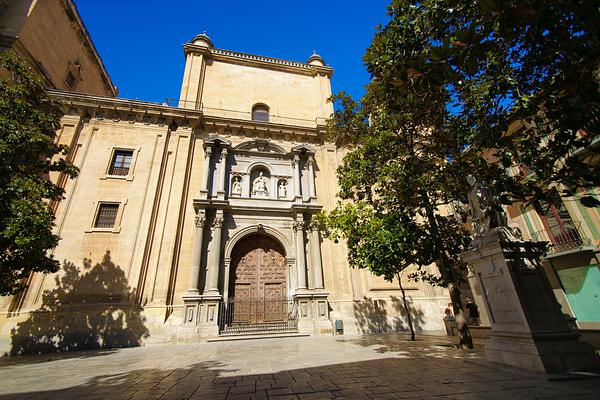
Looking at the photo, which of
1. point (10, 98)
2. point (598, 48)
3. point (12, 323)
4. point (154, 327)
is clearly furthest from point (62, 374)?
point (598, 48)

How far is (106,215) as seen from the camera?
1191cm

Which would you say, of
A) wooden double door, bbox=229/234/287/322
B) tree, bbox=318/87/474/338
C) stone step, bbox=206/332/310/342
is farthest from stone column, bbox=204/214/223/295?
tree, bbox=318/87/474/338

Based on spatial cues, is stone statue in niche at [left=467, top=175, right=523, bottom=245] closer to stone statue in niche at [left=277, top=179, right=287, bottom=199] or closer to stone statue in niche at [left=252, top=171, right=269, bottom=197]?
stone statue in niche at [left=277, top=179, right=287, bottom=199]

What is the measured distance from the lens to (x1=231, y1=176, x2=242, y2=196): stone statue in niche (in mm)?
13967

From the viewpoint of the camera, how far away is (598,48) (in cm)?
278

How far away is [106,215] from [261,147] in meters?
8.17

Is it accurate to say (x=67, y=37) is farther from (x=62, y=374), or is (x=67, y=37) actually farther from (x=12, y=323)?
(x=62, y=374)

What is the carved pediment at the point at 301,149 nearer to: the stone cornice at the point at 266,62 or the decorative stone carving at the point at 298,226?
the decorative stone carving at the point at 298,226

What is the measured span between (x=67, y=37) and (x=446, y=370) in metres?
24.8

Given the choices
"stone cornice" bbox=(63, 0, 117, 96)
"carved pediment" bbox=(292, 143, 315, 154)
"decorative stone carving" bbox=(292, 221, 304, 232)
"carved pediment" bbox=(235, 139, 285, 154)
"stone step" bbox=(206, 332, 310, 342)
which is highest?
"stone cornice" bbox=(63, 0, 117, 96)

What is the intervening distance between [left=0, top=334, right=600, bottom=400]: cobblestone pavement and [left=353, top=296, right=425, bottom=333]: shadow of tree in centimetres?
603

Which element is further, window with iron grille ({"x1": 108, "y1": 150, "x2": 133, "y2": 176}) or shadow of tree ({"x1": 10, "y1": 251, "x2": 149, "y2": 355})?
window with iron grille ({"x1": 108, "y1": 150, "x2": 133, "y2": 176})

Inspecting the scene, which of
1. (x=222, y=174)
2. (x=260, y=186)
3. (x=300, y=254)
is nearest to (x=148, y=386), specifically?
(x=300, y=254)

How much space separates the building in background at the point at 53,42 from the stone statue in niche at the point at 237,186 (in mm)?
10977
